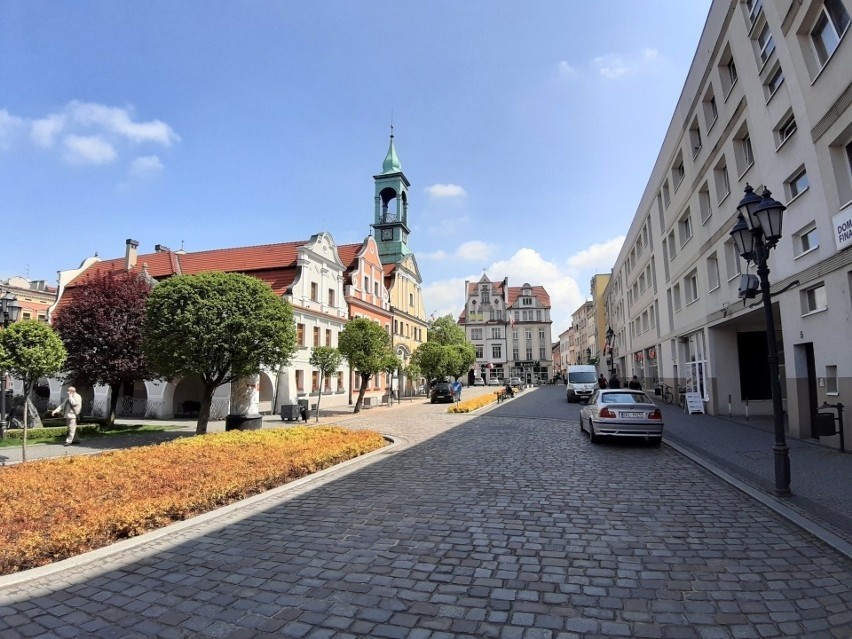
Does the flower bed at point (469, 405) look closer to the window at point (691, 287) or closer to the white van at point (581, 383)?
the white van at point (581, 383)

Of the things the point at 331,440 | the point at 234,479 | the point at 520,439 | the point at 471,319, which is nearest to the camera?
the point at 234,479

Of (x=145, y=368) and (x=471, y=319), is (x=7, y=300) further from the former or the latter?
(x=471, y=319)

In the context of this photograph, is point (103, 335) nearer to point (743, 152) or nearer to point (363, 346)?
point (363, 346)

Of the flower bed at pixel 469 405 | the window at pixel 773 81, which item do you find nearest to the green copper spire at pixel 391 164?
the flower bed at pixel 469 405

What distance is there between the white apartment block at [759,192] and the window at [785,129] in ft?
0.13

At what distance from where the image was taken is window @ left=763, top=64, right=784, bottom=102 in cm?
1396

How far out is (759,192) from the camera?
15633 millimetres

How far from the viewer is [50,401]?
100ft

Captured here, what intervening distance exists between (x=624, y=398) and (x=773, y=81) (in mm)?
10557

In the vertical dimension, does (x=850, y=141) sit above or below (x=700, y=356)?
above

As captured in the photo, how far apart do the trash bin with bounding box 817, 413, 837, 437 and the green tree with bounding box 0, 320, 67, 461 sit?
1989 centimetres

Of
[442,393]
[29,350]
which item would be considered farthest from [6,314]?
[442,393]

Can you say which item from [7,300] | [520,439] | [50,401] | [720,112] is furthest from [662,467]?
[50,401]

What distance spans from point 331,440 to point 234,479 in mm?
5008
